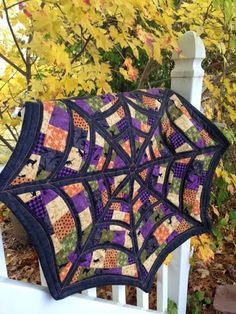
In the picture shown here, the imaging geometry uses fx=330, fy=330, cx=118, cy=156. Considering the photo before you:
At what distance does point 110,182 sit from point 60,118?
276 mm

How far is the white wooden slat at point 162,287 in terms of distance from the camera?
1.57 m

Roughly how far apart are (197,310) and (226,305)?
218 mm

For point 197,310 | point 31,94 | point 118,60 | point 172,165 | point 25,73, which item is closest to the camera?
point 172,165

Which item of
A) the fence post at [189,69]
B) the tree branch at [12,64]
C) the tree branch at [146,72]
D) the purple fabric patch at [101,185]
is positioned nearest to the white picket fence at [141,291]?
the fence post at [189,69]

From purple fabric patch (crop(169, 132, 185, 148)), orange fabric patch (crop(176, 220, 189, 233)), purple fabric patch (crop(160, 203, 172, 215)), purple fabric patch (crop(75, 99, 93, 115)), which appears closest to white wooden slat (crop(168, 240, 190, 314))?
orange fabric patch (crop(176, 220, 189, 233))

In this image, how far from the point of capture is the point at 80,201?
3.28ft

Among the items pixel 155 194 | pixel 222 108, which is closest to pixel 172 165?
pixel 155 194

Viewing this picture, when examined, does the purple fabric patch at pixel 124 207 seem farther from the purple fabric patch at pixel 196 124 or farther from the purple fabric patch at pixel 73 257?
the purple fabric patch at pixel 196 124

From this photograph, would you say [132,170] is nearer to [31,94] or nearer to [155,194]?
[155,194]

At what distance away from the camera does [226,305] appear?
2.15 meters

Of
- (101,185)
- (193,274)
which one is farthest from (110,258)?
(193,274)

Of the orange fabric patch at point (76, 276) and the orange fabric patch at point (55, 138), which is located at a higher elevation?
the orange fabric patch at point (55, 138)

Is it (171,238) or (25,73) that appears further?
(25,73)

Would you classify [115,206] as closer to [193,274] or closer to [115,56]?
[115,56]
